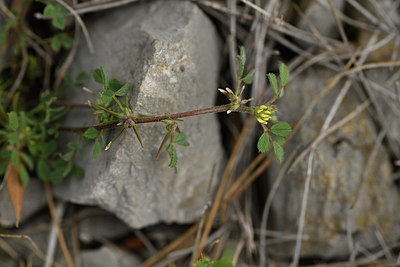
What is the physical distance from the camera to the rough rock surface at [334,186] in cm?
234

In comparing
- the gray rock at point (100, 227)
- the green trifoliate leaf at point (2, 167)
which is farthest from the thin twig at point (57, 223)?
the green trifoliate leaf at point (2, 167)

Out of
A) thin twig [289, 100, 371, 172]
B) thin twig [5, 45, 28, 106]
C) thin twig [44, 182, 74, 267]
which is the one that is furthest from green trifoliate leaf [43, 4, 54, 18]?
thin twig [289, 100, 371, 172]

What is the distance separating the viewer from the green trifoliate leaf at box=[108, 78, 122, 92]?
178cm

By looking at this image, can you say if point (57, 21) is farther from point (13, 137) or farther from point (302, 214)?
point (302, 214)

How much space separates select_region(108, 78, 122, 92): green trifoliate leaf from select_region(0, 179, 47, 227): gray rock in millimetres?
1064

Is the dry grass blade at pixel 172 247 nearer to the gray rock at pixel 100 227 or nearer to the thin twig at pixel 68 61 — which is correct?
the gray rock at pixel 100 227

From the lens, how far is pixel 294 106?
7.91 feet

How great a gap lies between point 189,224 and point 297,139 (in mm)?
942

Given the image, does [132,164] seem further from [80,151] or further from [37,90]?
[37,90]

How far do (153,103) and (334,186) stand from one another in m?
1.30

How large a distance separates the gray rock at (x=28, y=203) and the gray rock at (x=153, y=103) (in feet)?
0.62

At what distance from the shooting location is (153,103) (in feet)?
5.98

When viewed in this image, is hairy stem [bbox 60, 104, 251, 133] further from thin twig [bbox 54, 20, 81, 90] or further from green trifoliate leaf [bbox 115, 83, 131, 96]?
thin twig [bbox 54, 20, 81, 90]

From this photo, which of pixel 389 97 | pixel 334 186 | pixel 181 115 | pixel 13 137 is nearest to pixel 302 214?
pixel 334 186
